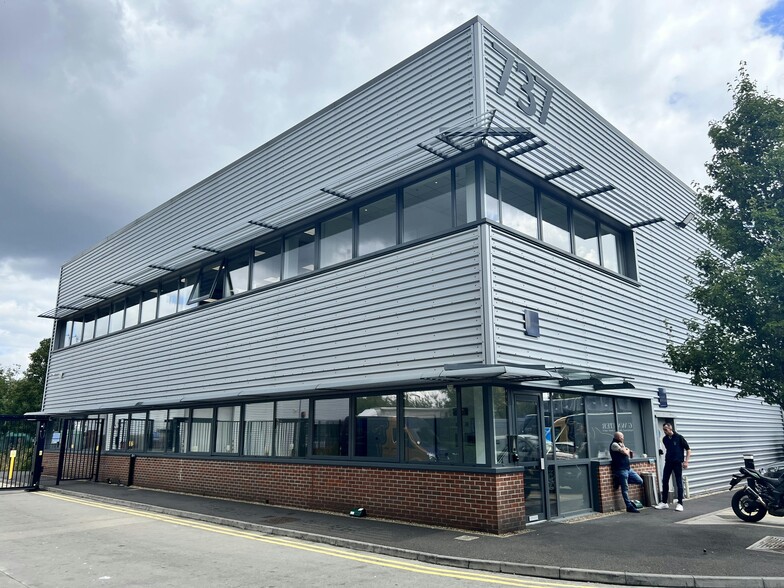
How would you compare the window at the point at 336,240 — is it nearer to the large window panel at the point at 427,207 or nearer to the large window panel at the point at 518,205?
the large window panel at the point at 427,207

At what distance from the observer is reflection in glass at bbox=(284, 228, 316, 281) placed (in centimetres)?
1490

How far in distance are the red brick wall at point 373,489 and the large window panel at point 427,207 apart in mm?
4708

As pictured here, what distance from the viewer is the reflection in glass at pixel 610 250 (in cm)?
1485

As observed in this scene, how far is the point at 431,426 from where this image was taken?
11.2 m

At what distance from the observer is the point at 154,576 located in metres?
7.61

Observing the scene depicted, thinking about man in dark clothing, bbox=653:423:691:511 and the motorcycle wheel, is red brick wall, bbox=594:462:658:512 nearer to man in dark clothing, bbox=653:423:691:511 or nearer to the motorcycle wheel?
man in dark clothing, bbox=653:423:691:511

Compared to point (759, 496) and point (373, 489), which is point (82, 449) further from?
point (759, 496)

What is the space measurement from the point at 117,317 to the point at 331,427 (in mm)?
13630

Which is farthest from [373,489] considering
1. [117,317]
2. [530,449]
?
[117,317]

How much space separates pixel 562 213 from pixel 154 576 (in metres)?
10.6

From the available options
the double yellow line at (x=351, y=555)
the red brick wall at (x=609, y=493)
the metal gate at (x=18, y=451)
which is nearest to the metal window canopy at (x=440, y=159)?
the red brick wall at (x=609, y=493)

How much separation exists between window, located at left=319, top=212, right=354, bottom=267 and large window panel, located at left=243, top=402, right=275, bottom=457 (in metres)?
3.95

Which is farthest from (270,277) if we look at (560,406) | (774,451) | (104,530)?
(774,451)

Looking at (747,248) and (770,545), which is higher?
(747,248)
